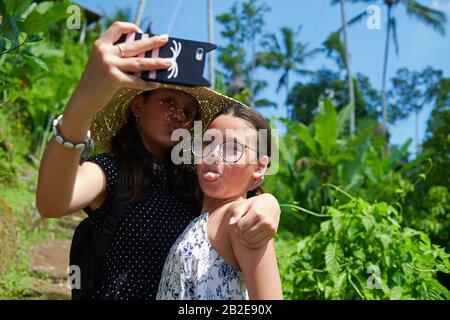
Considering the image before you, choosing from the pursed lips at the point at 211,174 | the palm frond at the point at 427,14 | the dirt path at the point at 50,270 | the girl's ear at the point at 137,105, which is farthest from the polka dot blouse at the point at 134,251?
the palm frond at the point at 427,14

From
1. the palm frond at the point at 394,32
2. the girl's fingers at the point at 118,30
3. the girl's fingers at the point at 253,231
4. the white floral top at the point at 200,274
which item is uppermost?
the palm frond at the point at 394,32

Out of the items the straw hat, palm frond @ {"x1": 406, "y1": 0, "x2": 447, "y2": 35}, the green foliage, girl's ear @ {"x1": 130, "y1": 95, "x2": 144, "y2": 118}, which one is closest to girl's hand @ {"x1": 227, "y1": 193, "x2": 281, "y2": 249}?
the straw hat

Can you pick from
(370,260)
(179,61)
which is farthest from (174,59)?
(370,260)

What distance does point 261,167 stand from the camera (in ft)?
4.38

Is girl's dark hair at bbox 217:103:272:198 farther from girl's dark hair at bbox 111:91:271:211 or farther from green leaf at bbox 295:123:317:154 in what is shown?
green leaf at bbox 295:123:317:154

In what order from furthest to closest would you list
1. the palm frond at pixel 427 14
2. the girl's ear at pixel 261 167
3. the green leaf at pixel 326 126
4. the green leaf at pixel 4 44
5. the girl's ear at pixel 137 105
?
1. the palm frond at pixel 427 14
2. the green leaf at pixel 326 126
3. the green leaf at pixel 4 44
4. the girl's ear at pixel 137 105
5. the girl's ear at pixel 261 167

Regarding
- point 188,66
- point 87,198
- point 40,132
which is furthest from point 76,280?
point 40,132

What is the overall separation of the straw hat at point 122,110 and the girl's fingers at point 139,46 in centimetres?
48

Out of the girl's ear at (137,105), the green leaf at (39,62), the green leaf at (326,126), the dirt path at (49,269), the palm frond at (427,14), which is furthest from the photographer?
the palm frond at (427,14)

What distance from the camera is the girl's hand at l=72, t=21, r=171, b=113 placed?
3.16 ft

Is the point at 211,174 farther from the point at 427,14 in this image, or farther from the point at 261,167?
the point at 427,14

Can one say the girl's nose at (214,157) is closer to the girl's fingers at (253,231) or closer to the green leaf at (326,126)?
the girl's fingers at (253,231)

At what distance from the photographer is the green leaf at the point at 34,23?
5.70 ft

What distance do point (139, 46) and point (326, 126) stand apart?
6.94m
